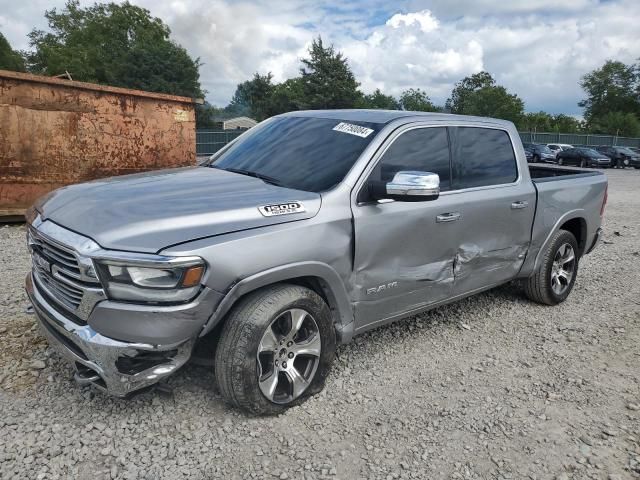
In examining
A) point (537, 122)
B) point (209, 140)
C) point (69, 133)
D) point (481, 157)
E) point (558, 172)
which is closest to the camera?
point (481, 157)

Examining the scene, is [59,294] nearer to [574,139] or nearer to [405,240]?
[405,240]

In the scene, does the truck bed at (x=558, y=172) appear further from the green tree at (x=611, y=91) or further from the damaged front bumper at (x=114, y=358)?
the green tree at (x=611, y=91)

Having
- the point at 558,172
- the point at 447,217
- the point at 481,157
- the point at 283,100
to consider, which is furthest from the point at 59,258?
the point at 283,100

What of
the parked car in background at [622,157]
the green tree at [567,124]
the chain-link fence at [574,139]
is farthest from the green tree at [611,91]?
the parked car in background at [622,157]

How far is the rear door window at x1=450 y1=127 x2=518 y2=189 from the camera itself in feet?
12.2

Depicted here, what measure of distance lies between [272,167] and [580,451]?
2.49 m

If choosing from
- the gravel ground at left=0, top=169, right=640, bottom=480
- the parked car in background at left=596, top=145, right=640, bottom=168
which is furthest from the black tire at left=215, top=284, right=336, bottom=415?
the parked car in background at left=596, top=145, right=640, bottom=168

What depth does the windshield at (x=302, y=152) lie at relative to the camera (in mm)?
3086

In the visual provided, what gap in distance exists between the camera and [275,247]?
8.43 ft

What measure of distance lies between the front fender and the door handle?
37.0 inches

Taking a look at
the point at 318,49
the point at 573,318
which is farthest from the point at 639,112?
the point at 573,318

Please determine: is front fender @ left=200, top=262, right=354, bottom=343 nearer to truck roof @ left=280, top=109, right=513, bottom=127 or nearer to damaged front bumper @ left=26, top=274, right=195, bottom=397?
damaged front bumper @ left=26, top=274, right=195, bottom=397

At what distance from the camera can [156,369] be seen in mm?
2418

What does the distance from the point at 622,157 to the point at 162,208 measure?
36021mm
